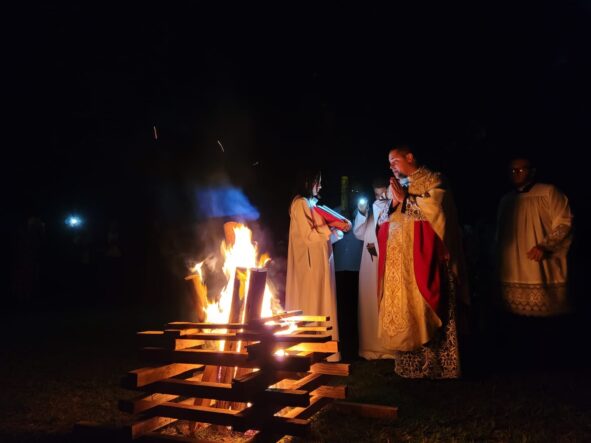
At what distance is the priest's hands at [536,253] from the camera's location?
5805 millimetres

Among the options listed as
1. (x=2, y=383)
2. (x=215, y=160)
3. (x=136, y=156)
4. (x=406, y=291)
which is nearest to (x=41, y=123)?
(x=136, y=156)

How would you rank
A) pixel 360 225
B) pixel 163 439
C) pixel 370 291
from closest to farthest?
pixel 163 439 < pixel 370 291 < pixel 360 225

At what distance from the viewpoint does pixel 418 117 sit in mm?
13711

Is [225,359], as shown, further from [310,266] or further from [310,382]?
[310,266]

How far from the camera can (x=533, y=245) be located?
5988mm

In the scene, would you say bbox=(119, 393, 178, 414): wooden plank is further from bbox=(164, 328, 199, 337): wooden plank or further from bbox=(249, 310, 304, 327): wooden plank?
bbox=(249, 310, 304, 327): wooden plank

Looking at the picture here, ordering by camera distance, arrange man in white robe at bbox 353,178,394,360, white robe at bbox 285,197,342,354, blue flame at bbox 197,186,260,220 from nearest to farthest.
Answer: white robe at bbox 285,197,342,354, man in white robe at bbox 353,178,394,360, blue flame at bbox 197,186,260,220

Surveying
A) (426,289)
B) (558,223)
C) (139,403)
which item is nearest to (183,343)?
(139,403)

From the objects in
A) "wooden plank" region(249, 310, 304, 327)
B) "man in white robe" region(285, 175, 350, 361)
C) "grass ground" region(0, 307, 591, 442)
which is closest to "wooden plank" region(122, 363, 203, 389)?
"wooden plank" region(249, 310, 304, 327)

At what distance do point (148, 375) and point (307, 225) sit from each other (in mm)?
3421

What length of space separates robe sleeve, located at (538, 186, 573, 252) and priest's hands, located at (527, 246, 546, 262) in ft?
0.17

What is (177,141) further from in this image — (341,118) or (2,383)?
(2,383)

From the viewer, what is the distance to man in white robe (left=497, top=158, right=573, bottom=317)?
5.84 m

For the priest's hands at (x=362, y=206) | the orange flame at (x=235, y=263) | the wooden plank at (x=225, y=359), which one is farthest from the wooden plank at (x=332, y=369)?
the priest's hands at (x=362, y=206)
